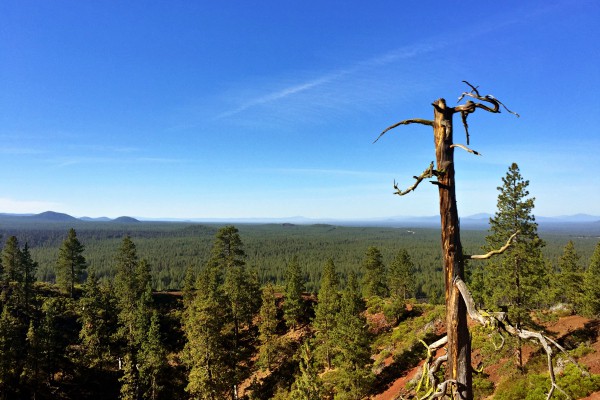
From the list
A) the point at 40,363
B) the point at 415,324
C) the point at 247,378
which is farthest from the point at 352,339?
the point at 40,363

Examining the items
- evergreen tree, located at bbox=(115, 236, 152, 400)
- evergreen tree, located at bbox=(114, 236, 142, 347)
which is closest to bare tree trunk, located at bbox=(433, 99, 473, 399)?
evergreen tree, located at bbox=(115, 236, 152, 400)

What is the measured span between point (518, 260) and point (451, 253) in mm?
21231

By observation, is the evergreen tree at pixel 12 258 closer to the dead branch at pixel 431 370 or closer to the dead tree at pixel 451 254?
the dead branch at pixel 431 370

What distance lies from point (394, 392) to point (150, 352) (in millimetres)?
23970

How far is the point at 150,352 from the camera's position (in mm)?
33156

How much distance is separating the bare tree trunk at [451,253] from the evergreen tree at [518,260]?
62.6ft

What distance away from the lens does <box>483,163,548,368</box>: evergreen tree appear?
20.6 m

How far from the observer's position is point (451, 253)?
13.8 ft

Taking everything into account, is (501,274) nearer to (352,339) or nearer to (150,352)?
(352,339)

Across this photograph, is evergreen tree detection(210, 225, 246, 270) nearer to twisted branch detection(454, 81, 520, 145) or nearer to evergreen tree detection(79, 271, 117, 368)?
evergreen tree detection(79, 271, 117, 368)

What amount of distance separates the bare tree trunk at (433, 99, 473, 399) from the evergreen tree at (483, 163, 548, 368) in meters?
19.1

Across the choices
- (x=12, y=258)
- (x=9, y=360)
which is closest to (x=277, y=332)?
(x=9, y=360)

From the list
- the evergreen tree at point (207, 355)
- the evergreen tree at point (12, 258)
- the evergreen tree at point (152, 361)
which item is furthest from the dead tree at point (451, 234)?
the evergreen tree at point (12, 258)

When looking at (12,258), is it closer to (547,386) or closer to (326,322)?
(326,322)
